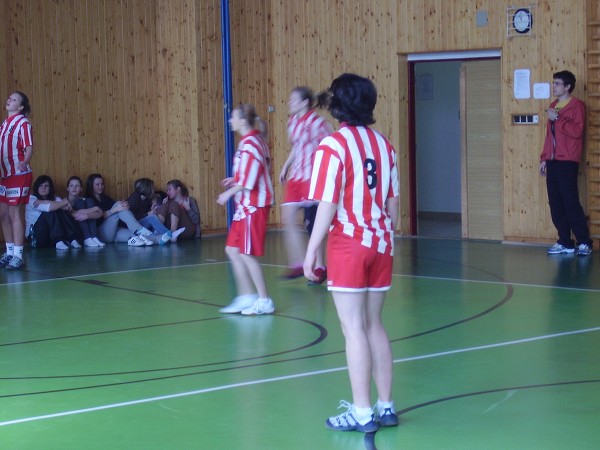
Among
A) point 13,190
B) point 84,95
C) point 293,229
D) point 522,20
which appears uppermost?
point 522,20

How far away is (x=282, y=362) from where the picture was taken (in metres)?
6.71

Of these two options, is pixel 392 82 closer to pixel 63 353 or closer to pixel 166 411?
pixel 63 353

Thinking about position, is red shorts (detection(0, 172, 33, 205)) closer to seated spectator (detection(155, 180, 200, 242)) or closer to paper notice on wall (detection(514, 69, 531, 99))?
seated spectator (detection(155, 180, 200, 242))

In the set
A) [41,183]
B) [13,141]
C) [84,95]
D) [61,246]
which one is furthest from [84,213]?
[13,141]

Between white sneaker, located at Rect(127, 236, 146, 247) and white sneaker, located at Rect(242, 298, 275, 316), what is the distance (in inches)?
226

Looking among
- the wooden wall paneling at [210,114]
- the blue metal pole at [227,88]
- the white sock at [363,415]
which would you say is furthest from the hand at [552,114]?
the white sock at [363,415]

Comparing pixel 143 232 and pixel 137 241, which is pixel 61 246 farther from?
pixel 143 232

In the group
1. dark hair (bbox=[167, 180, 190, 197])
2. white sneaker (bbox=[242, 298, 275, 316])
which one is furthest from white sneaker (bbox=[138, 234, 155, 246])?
white sneaker (bbox=[242, 298, 275, 316])

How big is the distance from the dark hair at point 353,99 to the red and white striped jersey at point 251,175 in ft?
9.94

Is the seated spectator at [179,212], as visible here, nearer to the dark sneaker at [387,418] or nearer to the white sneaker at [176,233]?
the white sneaker at [176,233]

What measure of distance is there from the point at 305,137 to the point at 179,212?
527 centimetres

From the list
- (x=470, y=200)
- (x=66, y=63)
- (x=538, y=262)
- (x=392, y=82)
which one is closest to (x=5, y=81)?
(x=66, y=63)

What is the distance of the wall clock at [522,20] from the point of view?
43.2 feet

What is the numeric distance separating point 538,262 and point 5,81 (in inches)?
293
